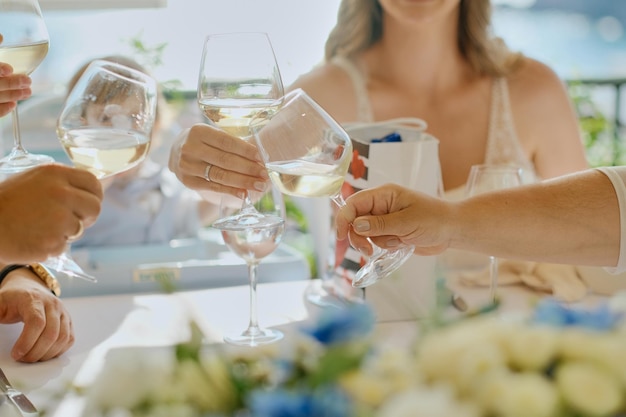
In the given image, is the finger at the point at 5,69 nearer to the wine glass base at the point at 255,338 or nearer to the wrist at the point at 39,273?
the wrist at the point at 39,273

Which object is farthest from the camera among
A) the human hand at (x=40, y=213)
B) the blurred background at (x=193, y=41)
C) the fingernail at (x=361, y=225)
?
the blurred background at (x=193, y=41)

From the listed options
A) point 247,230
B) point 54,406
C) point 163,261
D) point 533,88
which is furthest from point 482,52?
point 54,406

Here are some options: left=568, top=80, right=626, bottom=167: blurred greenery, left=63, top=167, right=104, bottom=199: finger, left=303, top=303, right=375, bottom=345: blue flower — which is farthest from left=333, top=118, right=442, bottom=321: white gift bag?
left=568, top=80, right=626, bottom=167: blurred greenery

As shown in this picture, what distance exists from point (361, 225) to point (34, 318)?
53 cm

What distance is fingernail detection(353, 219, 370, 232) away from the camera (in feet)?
3.91

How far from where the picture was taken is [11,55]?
1248mm

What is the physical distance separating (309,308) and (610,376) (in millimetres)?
1122

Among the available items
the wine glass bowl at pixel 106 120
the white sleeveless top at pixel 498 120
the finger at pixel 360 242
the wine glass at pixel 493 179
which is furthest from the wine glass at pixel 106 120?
the white sleeveless top at pixel 498 120

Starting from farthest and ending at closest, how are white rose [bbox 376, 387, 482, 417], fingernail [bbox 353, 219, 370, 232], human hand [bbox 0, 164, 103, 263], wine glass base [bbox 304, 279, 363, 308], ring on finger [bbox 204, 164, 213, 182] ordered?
wine glass base [bbox 304, 279, 363, 308], ring on finger [bbox 204, 164, 213, 182], fingernail [bbox 353, 219, 370, 232], human hand [bbox 0, 164, 103, 263], white rose [bbox 376, 387, 482, 417]

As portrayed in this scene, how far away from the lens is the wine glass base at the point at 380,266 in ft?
3.98

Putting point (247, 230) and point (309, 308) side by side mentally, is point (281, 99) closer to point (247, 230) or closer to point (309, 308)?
point (247, 230)

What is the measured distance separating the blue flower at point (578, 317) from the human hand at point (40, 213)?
493 millimetres

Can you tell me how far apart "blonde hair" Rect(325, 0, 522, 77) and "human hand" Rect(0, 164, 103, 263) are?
60.6 inches

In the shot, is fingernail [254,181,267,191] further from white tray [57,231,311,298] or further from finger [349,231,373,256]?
white tray [57,231,311,298]
